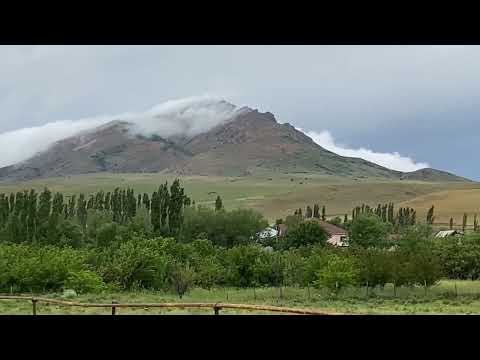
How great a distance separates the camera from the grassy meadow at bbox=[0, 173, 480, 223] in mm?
93312

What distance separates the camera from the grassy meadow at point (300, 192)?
3674 inches

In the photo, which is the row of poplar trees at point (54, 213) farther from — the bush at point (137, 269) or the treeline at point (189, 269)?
the bush at point (137, 269)

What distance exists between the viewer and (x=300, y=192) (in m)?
114

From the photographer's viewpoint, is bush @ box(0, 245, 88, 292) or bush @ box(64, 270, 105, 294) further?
bush @ box(0, 245, 88, 292)

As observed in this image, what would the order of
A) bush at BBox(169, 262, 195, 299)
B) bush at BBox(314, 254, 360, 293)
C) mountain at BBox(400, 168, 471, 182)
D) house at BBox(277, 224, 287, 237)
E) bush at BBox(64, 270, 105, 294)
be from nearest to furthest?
bush at BBox(64, 270, 105, 294) → bush at BBox(314, 254, 360, 293) → bush at BBox(169, 262, 195, 299) → house at BBox(277, 224, 287, 237) → mountain at BBox(400, 168, 471, 182)

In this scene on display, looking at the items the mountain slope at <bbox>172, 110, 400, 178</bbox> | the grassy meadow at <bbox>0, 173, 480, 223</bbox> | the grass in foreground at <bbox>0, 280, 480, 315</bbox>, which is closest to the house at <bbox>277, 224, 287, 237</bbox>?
the grass in foreground at <bbox>0, 280, 480, 315</bbox>

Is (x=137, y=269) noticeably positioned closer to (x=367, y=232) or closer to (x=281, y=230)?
(x=367, y=232)

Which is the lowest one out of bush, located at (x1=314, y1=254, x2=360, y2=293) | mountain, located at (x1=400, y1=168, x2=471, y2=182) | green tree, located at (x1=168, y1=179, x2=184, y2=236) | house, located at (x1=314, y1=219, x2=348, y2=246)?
house, located at (x1=314, y1=219, x2=348, y2=246)

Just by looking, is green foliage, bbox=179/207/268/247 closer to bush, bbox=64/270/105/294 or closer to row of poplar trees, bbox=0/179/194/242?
row of poplar trees, bbox=0/179/194/242

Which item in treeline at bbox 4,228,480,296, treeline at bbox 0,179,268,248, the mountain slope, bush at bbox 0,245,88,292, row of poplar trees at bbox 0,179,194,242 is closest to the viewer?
bush at bbox 0,245,88,292

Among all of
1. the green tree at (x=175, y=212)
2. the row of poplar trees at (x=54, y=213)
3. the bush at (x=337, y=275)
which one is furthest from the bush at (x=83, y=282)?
the green tree at (x=175, y=212)

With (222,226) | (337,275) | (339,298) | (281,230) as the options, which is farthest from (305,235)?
(339,298)
